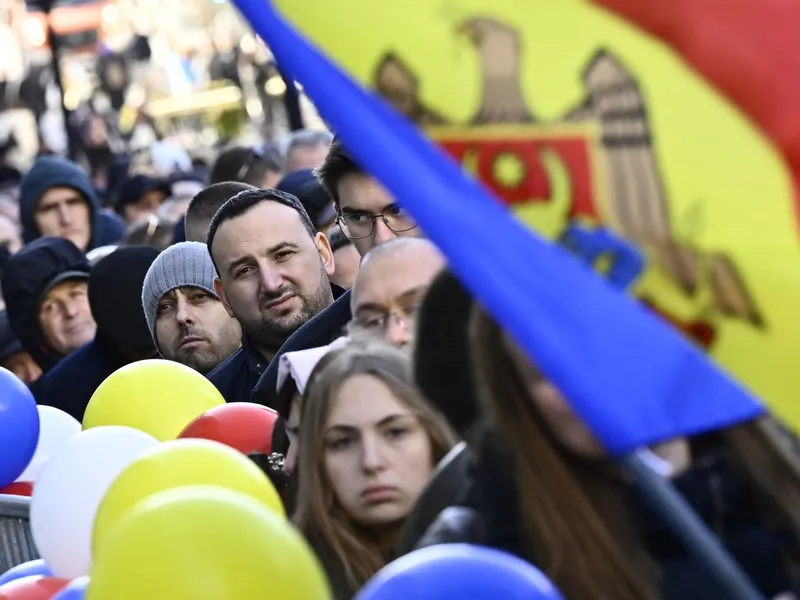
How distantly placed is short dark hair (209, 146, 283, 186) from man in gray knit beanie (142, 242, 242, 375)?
8.76 feet

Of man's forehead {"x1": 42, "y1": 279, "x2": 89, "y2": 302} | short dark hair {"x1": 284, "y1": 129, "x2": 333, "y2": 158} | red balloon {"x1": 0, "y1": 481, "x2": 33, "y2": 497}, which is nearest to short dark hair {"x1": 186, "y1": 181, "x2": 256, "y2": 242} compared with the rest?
man's forehead {"x1": 42, "y1": 279, "x2": 89, "y2": 302}

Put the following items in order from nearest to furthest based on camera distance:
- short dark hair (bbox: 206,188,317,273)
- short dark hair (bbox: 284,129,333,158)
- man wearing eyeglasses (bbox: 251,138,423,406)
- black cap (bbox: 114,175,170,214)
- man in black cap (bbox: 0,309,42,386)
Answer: man wearing eyeglasses (bbox: 251,138,423,406) → short dark hair (bbox: 206,188,317,273) → man in black cap (bbox: 0,309,42,386) → short dark hair (bbox: 284,129,333,158) → black cap (bbox: 114,175,170,214)

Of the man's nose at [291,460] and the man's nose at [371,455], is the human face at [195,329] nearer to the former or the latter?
the man's nose at [291,460]

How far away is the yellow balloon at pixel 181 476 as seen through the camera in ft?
13.5

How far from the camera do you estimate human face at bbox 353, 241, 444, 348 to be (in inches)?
174

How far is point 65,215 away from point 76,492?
6.97 m

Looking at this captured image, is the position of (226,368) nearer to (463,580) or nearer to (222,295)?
(222,295)

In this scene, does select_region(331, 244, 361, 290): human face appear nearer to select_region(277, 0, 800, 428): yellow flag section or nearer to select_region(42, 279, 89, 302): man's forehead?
select_region(42, 279, 89, 302): man's forehead

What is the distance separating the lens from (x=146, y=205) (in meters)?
14.3

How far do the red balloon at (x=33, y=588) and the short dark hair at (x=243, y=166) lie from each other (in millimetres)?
5590

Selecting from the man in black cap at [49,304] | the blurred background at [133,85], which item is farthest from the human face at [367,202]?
the blurred background at [133,85]

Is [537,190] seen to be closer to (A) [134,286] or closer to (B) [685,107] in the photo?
(B) [685,107]

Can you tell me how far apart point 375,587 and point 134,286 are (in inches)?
210

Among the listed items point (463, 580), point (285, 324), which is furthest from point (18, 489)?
point (463, 580)
